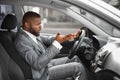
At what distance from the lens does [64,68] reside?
13.6 feet

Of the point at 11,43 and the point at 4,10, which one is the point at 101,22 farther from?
the point at 4,10

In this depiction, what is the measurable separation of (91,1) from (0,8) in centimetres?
193

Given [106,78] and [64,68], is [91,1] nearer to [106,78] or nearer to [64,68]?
[106,78]

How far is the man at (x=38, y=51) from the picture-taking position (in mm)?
3619

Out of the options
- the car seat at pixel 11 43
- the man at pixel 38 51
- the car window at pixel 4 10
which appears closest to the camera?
the man at pixel 38 51

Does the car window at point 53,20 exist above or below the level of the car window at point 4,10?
below

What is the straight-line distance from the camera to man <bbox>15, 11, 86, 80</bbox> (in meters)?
3.62

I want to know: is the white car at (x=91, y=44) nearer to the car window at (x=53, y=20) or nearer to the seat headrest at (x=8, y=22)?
the seat headrest at (x=8, y=22)

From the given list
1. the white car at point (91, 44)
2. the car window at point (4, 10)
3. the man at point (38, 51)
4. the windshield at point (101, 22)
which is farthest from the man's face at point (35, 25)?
the car window at point (4, 10)

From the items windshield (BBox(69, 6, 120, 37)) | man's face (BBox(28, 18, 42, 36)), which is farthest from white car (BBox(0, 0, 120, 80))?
man's face (BBox(28, 18, 42, 36))

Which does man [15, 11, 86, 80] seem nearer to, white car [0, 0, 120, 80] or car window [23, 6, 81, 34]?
white car [0, 0, 120, 80]

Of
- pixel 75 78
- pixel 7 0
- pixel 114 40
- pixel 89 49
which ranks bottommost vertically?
pixel 75 78

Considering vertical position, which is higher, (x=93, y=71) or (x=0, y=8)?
(x=0, y=8)

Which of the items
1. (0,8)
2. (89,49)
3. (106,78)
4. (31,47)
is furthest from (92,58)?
(0,8)
